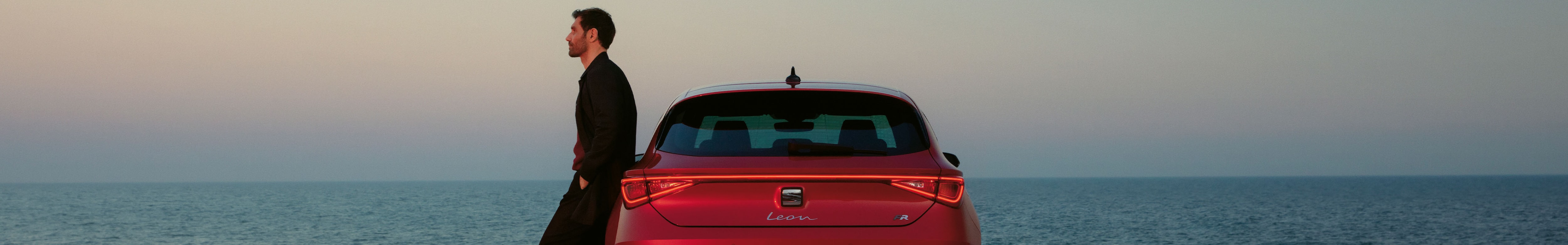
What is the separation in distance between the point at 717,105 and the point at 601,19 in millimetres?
1094

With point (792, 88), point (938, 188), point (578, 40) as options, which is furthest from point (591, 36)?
point (938, 188)

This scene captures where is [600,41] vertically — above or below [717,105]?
above

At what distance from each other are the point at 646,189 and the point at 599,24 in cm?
136

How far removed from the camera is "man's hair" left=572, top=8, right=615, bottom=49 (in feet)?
16.4

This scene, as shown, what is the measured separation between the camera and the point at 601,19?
5051 millimetres

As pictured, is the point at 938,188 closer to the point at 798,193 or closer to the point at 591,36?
the point at 798,193

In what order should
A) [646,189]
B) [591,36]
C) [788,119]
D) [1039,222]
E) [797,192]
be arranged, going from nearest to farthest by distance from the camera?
[797,192], [646,189], [788,119], [591,36], [1039,222]

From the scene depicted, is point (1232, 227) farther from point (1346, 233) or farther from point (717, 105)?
point (717, 105)

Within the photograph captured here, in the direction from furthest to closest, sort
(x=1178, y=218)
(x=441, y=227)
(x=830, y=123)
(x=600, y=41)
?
(x=1178, y=218) → (x=441, y=227) → (x=600, y=41) → (x=830, y=123)

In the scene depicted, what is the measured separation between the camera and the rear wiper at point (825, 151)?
3926mm

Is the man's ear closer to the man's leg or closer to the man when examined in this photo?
the man

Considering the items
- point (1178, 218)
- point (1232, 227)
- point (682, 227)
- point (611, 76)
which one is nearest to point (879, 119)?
point (682, 227)

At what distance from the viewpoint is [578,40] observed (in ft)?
16.4

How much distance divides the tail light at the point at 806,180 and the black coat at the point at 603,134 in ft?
2.11
